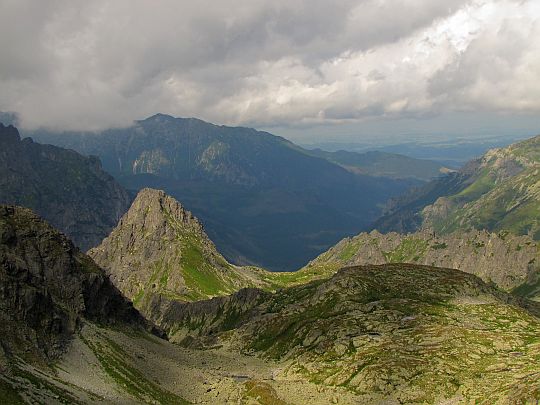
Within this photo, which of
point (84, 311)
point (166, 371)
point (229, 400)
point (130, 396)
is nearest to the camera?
point (130, 396)

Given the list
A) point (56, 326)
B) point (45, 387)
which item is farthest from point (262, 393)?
point (45, 387)

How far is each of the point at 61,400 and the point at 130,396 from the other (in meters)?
29.7

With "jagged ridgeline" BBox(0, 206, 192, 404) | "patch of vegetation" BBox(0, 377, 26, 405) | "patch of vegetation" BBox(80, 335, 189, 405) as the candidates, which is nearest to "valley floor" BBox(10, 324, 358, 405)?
"patch of vegetation" BBox(80, 335, 189, 405)

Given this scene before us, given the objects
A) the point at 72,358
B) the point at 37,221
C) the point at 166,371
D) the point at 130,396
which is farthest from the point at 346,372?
the point at 37,221

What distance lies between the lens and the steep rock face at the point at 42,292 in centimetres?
13062

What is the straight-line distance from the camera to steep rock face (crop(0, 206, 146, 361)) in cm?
13062

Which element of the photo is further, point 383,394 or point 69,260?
point 69,260

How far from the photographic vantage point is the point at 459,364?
159500 millimetres

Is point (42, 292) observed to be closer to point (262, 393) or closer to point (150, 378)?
point (150, 378)

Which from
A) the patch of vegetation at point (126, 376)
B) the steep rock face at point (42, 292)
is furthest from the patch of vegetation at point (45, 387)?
the patch of vegetation at point (126, 376)

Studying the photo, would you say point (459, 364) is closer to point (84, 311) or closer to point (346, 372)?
point (346, 372)

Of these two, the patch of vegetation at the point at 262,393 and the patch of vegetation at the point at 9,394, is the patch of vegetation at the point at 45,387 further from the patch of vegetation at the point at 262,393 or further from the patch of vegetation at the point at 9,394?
the patch of vegetation at the point at 262,393

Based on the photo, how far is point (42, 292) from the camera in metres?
150

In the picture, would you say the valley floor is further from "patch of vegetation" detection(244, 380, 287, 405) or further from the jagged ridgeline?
the jagged ridgeline
